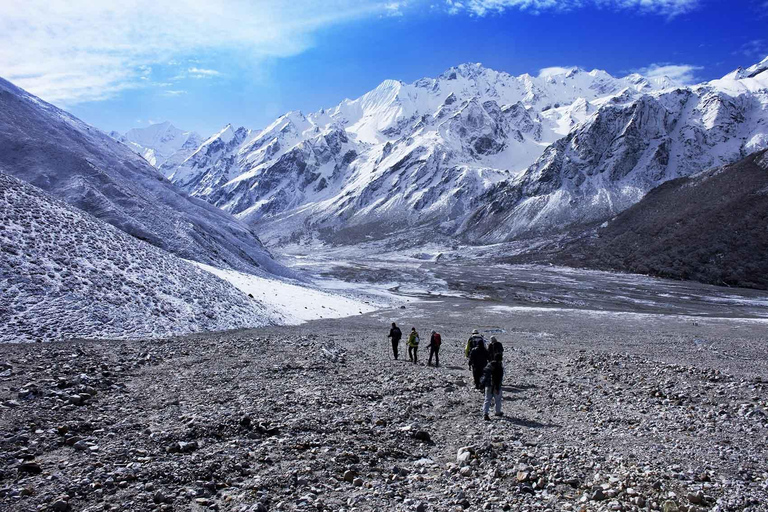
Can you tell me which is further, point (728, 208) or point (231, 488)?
point (728, 208)

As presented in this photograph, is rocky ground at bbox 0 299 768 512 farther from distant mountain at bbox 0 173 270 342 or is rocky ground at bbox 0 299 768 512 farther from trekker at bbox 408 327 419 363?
distant mountain at bbox 0 173 270 342

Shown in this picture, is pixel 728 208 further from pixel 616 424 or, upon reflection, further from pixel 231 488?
pixel 231 488

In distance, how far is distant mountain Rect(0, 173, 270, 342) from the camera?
22.2 metres

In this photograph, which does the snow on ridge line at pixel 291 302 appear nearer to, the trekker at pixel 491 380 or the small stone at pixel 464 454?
the trekker at pixel 491 380

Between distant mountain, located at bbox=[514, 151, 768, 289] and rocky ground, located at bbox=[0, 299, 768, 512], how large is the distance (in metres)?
114

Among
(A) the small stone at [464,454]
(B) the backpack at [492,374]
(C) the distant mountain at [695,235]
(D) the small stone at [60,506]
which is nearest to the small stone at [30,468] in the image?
(D) the small stone at [60,506]

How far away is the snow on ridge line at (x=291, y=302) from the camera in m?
40.0

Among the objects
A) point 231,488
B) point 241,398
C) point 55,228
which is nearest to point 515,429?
point 231,488

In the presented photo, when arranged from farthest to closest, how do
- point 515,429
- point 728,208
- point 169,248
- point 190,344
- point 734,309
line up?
1. point 728,208
2. point 734,309
3. point 169,248
4. point 190,344
5. point 515,429

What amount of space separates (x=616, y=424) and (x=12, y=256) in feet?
98.9

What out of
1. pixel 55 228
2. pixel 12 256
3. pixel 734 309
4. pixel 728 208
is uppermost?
pixel 728 208

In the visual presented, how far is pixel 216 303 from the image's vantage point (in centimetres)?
3375

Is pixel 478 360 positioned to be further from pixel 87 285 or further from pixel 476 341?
pixel 87 285

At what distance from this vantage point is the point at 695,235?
128 m
